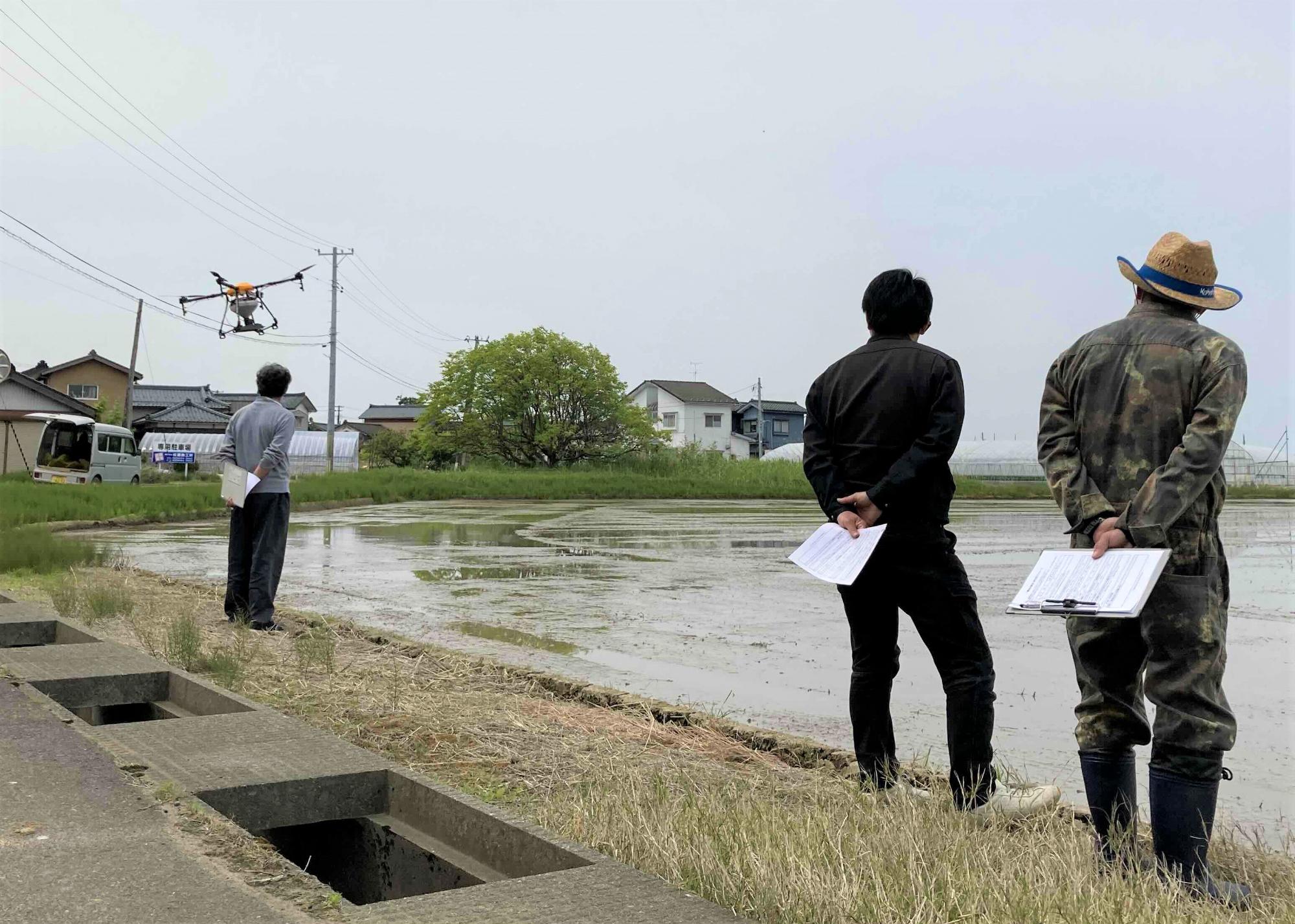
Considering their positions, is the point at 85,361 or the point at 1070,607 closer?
the point at 1070,607

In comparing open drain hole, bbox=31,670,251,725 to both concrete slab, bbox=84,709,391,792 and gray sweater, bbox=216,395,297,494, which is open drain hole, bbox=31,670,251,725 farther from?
gray sweater, bbox=216,395,297,494

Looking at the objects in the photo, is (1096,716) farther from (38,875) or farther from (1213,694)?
(38,875)

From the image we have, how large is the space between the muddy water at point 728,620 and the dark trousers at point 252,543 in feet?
3.20

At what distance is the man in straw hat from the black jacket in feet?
1.36

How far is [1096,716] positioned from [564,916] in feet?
5.48

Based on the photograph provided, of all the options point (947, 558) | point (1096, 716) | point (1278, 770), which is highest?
point (947, 558)

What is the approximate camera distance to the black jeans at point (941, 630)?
146 inches

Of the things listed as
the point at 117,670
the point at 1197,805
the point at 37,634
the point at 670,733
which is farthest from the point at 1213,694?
the point at 37,634

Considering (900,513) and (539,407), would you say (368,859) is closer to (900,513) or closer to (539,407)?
(900,513)

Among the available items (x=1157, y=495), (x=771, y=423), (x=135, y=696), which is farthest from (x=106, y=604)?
(x=771, y=423)

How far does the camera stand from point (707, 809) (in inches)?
121

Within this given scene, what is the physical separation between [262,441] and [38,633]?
1.84 m

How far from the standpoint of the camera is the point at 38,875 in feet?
8.56

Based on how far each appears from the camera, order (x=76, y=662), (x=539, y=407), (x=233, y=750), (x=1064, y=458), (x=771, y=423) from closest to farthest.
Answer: (x=1064, y=458), (x=233, y=750), (x=76, y=662), (x=539, y=407), (x=771, y=423)
